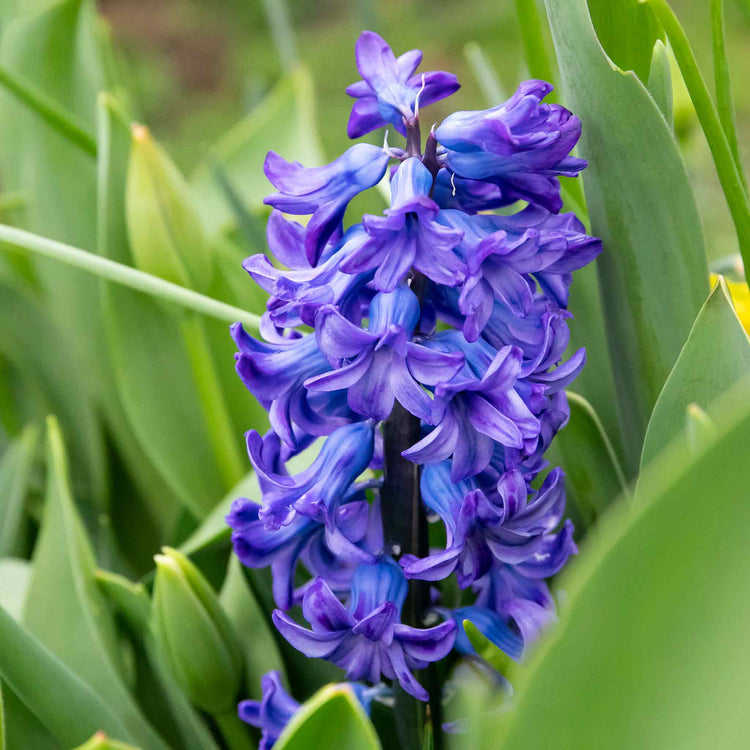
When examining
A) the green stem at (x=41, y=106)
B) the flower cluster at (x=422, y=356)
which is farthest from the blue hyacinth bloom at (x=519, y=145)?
the green stem at (x=41, y=106)

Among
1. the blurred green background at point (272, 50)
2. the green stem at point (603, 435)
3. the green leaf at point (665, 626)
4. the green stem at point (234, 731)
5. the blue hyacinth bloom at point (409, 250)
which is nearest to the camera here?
the green leaf at point (665, 626)

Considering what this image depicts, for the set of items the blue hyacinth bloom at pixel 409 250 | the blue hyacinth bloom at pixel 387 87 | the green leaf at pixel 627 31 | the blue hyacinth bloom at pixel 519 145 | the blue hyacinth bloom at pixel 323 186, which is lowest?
the blue hyacinth bloom at pixel 409 250

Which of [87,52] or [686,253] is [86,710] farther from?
[87,52]

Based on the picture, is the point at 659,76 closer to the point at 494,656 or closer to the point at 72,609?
the point at 494,656

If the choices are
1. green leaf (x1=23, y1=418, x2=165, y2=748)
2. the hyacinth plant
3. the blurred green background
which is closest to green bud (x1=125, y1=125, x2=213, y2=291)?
the hyacinth plant

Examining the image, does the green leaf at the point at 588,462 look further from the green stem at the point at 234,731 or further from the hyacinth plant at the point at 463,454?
the green stem at the point at 234,731

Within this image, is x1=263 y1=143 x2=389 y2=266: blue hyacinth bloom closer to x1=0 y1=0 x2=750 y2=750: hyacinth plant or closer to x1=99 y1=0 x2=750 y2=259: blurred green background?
x1=0 y1=0 x2=750 y2=750: hyacinth plant

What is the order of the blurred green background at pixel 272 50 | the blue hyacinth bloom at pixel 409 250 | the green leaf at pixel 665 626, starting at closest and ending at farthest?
the green leaf at pixel 665 626 → the blue hyacinth bloom at pixel 409 250 → the blurred green background at pixel 272 50
